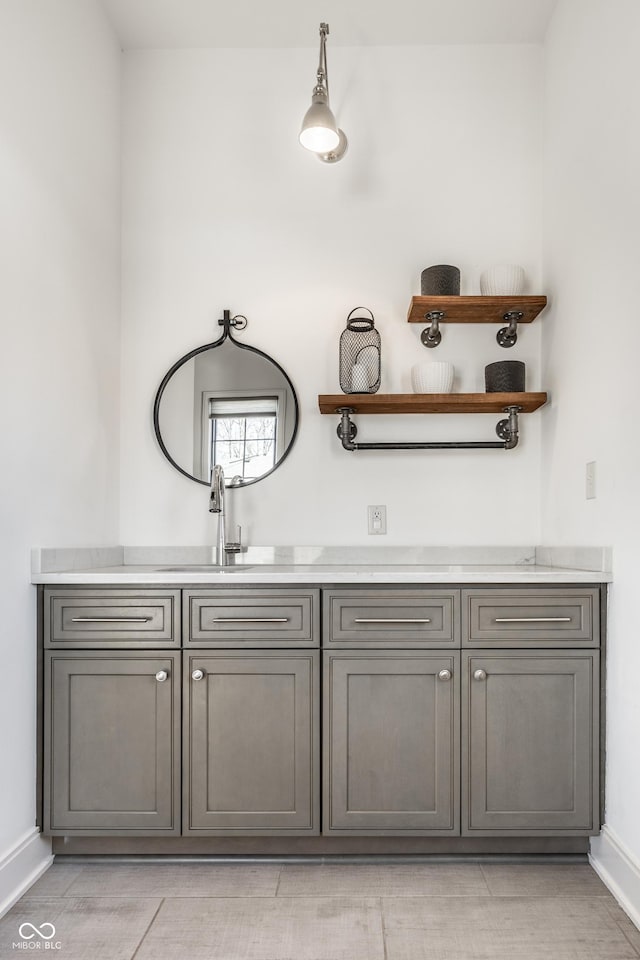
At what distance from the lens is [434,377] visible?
8.45 feet

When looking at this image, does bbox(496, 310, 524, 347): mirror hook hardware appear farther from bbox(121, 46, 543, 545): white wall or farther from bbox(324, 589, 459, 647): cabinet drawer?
bbox(324, 589, 459, 647): cabinet drawer

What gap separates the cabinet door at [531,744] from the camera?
2086 mm

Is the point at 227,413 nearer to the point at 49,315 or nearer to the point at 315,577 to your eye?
the point at 49,315

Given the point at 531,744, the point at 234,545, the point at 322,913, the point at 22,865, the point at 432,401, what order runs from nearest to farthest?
the point at 322,913 → the point at 22,865 → the point at 531,744 → the point at 432,401 → the point at 234,545

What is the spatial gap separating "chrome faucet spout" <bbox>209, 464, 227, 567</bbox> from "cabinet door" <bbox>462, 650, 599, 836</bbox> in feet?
3.26

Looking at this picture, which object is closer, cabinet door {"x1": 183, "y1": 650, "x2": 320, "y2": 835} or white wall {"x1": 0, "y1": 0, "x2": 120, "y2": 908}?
white wall {"x1": 0, "y1": 0, "x2": 120, "y2": 908}

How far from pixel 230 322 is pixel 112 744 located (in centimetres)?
156

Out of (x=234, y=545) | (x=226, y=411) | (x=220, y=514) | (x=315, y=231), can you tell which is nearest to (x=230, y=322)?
(x=226, y=411)

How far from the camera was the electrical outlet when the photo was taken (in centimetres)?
271

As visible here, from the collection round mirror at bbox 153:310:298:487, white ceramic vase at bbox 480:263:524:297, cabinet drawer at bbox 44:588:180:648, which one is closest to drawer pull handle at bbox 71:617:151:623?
cabinet drawer at bbox 44:588:180:648

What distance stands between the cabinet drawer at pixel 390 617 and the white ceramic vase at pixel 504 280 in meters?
1.15

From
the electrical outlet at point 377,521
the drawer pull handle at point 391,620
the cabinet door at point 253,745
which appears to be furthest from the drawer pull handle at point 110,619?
the electrical outlet at point 377,521

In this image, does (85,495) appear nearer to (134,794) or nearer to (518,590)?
(134,794)

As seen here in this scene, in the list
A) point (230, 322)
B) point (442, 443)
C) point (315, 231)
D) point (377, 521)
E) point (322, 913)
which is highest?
point (315, 231)
